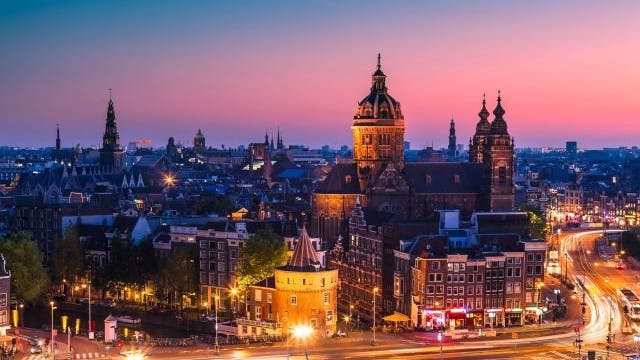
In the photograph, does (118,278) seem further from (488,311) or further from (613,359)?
(613,359)

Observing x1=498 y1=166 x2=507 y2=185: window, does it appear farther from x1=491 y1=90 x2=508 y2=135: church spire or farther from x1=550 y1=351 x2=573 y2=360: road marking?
x1=550 y1=351 x2=573 y2=360: road marking

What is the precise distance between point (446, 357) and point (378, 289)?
1155 inches

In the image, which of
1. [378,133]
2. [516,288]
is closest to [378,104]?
[378,133]

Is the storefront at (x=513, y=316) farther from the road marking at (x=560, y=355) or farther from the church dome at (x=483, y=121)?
the church dome at (x=483, y=121)

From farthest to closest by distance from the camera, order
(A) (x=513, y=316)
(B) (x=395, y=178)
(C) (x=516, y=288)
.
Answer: (B) (x=395, y=178) → (C) (x=516, y=288) → (A) (x=513, y=316)

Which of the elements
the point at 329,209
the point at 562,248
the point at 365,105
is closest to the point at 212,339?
the point at 329,209

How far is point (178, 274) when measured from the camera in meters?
119

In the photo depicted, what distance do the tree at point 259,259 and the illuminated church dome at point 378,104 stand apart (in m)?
31.0

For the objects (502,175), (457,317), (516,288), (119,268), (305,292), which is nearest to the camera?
(305,292)

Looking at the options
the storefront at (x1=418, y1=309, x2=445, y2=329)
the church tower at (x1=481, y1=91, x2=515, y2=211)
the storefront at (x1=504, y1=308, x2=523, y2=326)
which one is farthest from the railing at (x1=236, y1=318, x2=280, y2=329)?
the church tower at (x1=481, y1=91, x2=515, y2=211)

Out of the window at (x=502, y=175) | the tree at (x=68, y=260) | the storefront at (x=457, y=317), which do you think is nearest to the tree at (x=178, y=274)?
the tree at (x=68, y=260)

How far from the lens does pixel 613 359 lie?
86.9 m

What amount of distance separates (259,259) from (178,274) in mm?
11125

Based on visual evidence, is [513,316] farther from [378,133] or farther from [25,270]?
[25,270]
